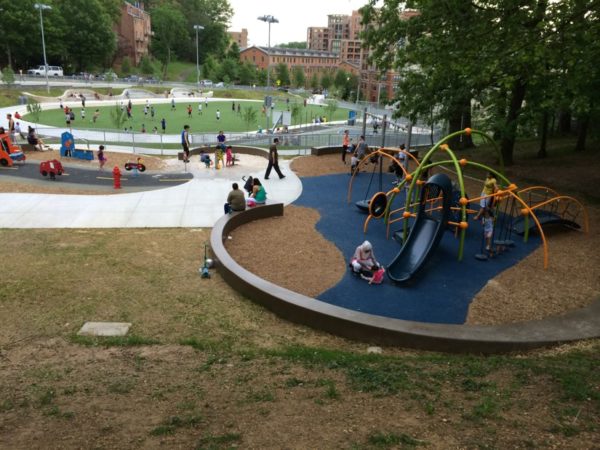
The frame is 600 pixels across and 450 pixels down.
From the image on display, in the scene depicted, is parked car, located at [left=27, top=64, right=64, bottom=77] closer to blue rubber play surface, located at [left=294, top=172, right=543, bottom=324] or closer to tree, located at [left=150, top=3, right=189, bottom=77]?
tree, located at [left=150, top=3, right=189, bottom=77]

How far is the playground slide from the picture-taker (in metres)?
11.0

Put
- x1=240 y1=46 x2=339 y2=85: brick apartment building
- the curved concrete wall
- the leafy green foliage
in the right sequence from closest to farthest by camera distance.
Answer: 1. the curved concrete wall
2. the leafy green foliage
3. x1=240 y1=46 x2=339 y2=85: brick apartment building

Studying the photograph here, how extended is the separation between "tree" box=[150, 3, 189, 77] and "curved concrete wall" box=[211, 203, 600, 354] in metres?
118

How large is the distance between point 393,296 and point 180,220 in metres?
8.24

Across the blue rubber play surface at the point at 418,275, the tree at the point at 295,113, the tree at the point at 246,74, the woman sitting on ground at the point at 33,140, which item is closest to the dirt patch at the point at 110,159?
the woman sitting on ground at the point at 33,140

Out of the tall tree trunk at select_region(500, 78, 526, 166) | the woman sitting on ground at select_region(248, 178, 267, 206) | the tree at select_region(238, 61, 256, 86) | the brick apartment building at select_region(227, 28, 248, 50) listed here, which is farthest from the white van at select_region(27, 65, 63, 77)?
the brick apartment building at select_region(227, 28, 248, 50)

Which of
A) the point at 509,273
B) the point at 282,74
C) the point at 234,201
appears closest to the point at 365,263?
the point at 509,273

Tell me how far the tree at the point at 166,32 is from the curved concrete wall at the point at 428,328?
11808 cm

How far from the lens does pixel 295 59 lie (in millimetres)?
159375

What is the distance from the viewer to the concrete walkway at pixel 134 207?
15086 millimetres

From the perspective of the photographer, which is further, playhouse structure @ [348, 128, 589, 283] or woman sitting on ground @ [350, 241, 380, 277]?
playhouse structure @ [348, 128, 589, 283]

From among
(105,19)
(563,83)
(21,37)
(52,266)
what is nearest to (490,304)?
(52,266)

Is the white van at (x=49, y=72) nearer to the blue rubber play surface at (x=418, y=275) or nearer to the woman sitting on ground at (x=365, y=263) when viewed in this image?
the blue rubber play surface at (x=418, y=275)

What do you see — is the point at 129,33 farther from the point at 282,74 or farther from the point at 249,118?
the point at 249,118
